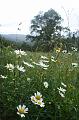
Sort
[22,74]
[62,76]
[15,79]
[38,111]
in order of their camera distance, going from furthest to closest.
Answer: [62,76], [22,74], [15,79], [38,111]

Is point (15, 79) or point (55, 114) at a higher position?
point (15, 79)

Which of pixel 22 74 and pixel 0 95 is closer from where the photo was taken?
pixel 0 95

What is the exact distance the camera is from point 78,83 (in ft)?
13.5

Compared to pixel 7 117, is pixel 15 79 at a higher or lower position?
higher

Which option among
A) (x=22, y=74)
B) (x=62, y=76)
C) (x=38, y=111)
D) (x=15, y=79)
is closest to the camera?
(x=38, y=111)

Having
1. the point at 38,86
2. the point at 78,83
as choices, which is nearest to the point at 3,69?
the point at 38,86

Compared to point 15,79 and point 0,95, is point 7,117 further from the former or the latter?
point 15,79

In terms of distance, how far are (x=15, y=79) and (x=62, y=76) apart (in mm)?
805

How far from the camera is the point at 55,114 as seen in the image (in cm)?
308

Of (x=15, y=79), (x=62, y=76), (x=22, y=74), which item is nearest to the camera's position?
(x=15, y=79)

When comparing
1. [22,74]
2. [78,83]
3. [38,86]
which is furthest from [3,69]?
[78,83]

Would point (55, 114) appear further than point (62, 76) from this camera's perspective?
No

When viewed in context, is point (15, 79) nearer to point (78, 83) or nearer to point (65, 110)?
point (65, 110)

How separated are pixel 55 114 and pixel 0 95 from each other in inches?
18.5
